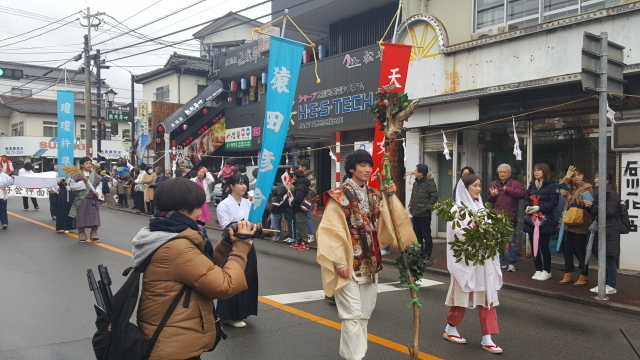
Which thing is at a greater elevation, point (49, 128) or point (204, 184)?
point (49, 128)

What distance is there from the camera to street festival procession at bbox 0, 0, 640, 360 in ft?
9.92

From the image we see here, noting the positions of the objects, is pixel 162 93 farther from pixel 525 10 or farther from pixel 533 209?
pixel 533 209

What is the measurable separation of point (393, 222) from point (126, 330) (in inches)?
95.4

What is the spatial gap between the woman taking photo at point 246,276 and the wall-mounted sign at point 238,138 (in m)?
18.2

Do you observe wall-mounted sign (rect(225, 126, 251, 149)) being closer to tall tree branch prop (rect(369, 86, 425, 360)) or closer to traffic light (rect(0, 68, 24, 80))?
traffic light (rect(0, 68, 24, 80))

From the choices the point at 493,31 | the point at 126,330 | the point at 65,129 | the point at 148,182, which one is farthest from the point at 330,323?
the point at 65,129

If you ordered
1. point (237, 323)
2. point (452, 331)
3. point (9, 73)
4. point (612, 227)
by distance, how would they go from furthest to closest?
point (9, 73) → point (612, 227) → point (237, 323) → point (452, 331)

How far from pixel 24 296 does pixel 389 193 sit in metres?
5.49

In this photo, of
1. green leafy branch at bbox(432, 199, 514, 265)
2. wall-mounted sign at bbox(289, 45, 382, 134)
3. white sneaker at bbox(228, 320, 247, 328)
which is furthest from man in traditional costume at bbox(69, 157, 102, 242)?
green leafy branch at bbox(432, 199, 514, 265)

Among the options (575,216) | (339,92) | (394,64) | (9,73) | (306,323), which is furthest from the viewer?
(339,92)

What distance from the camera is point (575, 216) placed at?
8250 mm

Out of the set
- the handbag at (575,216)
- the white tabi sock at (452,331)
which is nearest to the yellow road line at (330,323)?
the white tabi sock at (452,331)

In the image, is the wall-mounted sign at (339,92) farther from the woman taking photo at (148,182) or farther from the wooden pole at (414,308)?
the wooden pole at (414,308)

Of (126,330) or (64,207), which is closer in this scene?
(126,330)
